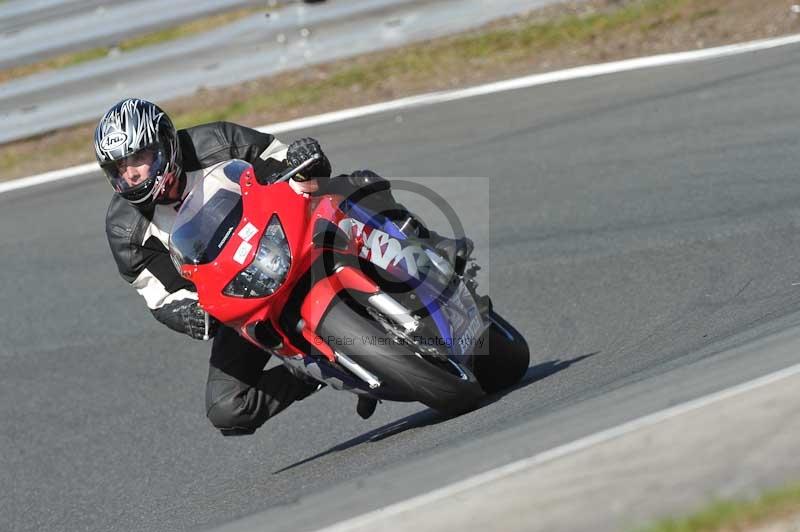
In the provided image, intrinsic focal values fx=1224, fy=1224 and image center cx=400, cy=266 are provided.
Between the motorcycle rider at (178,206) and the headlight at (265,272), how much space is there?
24 centimetres

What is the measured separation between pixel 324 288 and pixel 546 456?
1703 mm

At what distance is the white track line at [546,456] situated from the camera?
3057 millimetres

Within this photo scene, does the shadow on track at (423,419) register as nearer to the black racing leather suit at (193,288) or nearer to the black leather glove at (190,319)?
the black racing leather suit at (193,288)

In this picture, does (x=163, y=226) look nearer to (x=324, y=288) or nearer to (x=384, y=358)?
(x=324, y=288)

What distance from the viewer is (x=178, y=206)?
16.8 feet

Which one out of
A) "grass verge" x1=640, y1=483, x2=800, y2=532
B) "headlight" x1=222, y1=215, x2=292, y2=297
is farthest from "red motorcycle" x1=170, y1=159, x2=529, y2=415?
"grass verge" x1=640, y1=483, x2=800, y2=532

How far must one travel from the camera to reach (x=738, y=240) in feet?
21.4

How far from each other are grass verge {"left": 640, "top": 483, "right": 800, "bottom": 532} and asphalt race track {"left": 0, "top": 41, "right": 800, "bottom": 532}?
18.2 inches

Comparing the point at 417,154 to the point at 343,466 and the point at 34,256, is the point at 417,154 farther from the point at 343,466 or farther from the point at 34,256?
the point at 343,466

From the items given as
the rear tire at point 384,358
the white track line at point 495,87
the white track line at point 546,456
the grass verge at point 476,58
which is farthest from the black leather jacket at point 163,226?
the grass verge at point 476,58

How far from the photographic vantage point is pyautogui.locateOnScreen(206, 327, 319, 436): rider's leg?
17.6ft

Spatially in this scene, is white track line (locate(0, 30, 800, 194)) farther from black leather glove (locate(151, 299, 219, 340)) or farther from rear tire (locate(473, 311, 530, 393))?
black leather glove (locate(151, 299, 219, 340))

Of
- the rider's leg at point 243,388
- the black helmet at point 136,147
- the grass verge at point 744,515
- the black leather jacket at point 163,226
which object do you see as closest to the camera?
the grass verge at point 744,515

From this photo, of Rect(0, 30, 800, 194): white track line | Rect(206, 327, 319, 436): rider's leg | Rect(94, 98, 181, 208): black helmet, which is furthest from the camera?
Rect(0, 30, 800, 194): white track line
